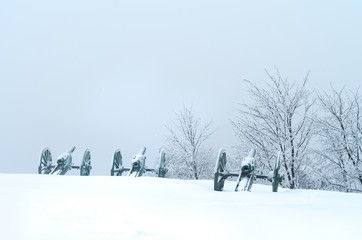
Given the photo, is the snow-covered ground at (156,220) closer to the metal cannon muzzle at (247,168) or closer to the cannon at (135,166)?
the metal cannon muzzle at (247,168)

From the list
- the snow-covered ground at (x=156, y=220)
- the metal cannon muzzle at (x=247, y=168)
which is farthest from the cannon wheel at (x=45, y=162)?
the snow-covered ground at (x=156, y=220)

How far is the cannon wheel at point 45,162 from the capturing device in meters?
13.7

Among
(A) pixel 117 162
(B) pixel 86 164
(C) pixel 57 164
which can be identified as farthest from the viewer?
(A) pixel 117 162

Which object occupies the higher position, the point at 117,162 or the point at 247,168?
the point at 247,168

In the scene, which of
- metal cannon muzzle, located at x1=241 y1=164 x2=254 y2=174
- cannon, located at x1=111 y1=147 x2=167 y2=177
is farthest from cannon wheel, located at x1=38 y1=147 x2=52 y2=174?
metal cannon muzzle, located at x1=241 y1=164 x2=254 y2=174

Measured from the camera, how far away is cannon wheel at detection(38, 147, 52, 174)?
13.7m

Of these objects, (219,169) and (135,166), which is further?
(135,166)

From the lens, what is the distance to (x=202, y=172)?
91.4 feet

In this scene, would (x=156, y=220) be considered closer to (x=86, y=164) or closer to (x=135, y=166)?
(x=135, y=166)

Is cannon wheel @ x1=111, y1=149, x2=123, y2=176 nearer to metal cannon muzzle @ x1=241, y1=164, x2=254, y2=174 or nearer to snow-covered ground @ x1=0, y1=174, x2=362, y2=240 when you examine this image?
metal cannon muzzle @ x1=241, y1=164, x2=254, y2=174

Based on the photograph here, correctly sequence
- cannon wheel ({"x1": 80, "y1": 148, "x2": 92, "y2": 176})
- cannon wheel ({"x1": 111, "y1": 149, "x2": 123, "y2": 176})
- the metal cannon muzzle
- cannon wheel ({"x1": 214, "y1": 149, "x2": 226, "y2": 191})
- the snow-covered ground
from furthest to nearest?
1. cannon wheel ({"x1": 111, "y1": 149, "x2": 123, "y2": 176})
2. cannon wheel ({"x1": 80, "y1": 148, "x2": 92, "y2": 176})
3. the metal cannon muzzle
4. cannon wheel ({"x1": 214, "y1": 149, "x2": 226, "y2": 191})
5. the snow-covered ground

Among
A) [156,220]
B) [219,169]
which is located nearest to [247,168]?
[219,169]

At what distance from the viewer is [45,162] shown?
14.1 m

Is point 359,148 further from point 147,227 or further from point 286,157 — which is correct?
point 147,227
